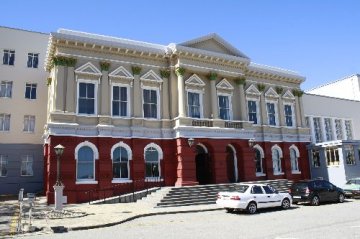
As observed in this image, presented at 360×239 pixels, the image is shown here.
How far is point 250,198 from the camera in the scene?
16.5 meters

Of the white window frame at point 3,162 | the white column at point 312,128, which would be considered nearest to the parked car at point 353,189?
the white column at point 312,128

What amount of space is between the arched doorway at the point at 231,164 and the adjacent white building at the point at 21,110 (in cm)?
1524

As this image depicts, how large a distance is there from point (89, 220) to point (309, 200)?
12277 millimetres

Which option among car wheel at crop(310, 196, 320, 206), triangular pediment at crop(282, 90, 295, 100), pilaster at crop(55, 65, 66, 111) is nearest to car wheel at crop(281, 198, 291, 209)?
car wheel at crop(310, 196, 320, 206)

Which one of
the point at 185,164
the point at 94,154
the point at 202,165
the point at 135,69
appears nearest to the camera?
the point at 94,154

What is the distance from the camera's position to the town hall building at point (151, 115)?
22078mm

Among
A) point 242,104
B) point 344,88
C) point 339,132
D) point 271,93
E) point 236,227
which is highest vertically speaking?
point 344,88

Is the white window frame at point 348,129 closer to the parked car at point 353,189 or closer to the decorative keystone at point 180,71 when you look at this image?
the parked car at point 353,189

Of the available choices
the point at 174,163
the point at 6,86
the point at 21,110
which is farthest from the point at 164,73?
the point at 6,86

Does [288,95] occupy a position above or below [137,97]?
above

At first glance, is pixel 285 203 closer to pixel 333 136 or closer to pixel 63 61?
pixel 63 61

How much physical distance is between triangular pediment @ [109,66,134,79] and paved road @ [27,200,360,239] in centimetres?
1137

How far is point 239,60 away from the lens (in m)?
27.6

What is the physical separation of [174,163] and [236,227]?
41.9ft
